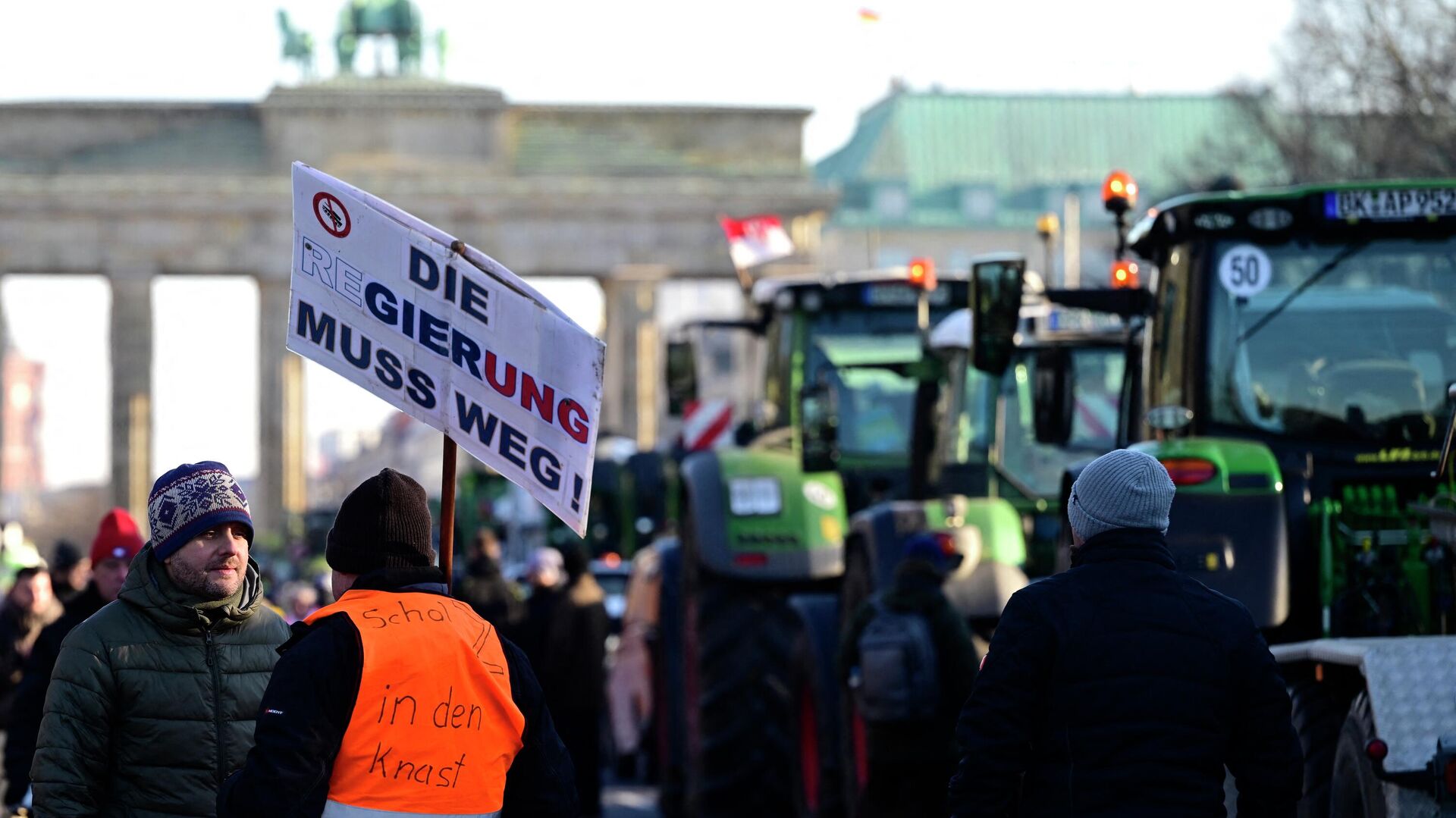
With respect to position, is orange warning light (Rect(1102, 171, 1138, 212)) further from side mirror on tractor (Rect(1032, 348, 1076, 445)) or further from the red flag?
the red flag

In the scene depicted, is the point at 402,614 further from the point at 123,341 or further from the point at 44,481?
the point at 44,481

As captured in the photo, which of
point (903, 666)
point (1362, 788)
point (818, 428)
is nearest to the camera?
point (1362, 788)

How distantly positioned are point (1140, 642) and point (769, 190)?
4876 cm

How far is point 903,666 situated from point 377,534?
5292 mm

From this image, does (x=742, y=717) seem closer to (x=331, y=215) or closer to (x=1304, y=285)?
(x=1304, y=285)

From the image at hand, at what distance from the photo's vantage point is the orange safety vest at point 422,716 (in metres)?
5.16

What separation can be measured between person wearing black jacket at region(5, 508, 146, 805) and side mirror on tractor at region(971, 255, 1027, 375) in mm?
2962

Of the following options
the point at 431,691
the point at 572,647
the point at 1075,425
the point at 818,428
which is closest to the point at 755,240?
the point at 572,647

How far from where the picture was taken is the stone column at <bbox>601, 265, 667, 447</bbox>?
55.1m

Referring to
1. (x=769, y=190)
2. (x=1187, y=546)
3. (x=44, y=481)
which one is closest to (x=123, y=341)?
(x=769, y=190)

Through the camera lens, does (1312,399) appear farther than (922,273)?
No

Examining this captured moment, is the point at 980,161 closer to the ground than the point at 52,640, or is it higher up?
higher up

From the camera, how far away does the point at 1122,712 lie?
18.5 ft

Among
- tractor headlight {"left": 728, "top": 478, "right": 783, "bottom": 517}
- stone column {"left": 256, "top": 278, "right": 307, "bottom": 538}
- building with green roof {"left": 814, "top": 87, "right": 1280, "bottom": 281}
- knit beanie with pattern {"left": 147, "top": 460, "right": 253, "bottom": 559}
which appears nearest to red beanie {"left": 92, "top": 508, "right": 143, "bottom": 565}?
knit beanie with pattern {"left": 147, "top": 460, "right": 253, "bottom": 559}
